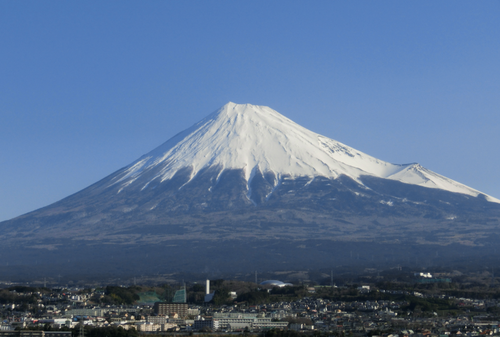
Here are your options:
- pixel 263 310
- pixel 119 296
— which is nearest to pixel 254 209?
pixel 119 296

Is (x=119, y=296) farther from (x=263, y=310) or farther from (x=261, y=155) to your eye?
(x=261, y=155)

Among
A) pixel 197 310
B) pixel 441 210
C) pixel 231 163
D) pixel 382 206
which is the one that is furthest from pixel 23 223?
pixel 197 310

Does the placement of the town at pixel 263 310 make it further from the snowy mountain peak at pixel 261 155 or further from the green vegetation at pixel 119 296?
the snowy mountain peak at pixel 261 155

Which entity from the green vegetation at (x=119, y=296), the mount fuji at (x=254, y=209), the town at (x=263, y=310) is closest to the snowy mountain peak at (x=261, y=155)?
the mount fuji at (x=254, y=209)

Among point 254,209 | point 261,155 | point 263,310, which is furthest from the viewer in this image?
point 261,155

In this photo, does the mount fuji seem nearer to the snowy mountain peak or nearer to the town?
the snowy mountain peak

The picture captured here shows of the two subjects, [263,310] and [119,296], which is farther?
[119,296]
